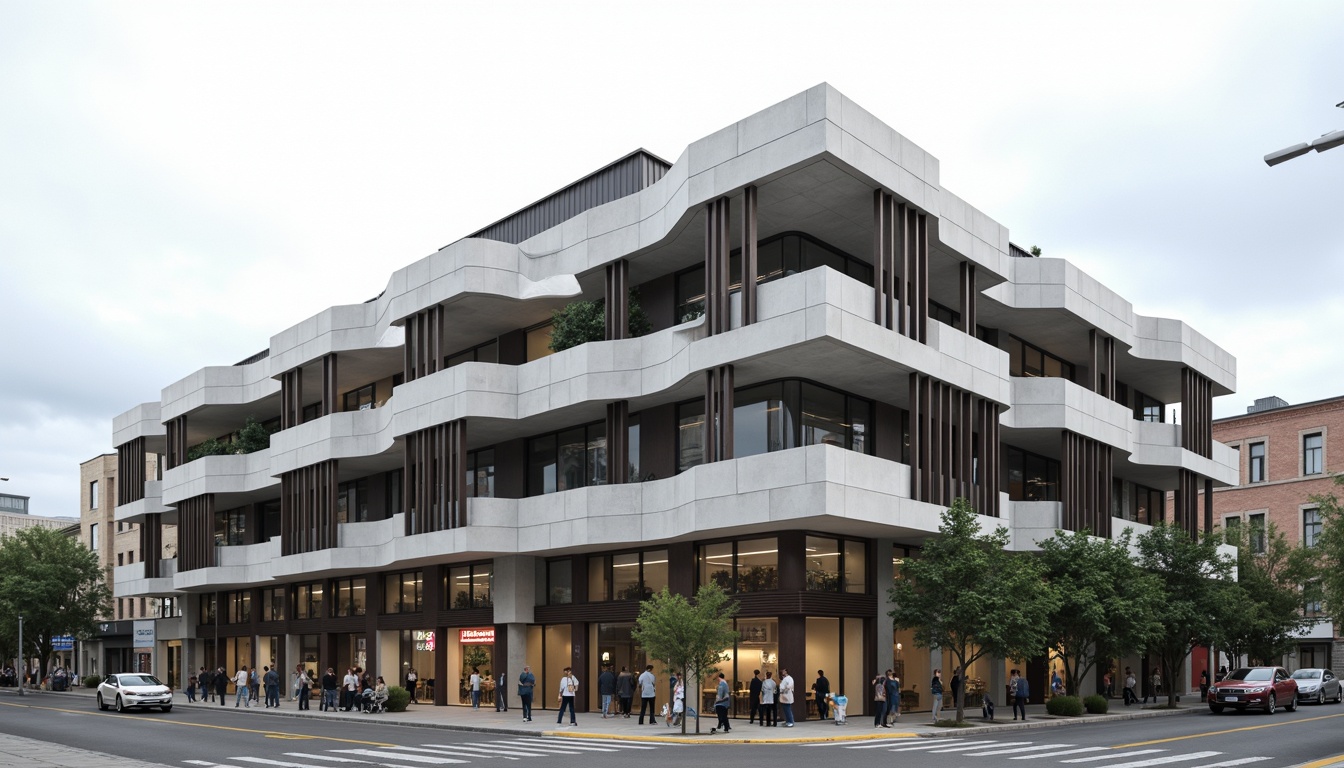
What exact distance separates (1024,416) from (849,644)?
12994 mm

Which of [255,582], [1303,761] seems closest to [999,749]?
[1303,761]

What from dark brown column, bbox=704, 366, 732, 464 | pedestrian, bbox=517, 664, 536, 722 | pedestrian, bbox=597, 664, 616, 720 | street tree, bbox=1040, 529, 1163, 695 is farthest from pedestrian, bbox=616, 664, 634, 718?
street tree, bbox=1040, 529, 1163, 695

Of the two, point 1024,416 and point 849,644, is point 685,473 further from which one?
point 1024,416

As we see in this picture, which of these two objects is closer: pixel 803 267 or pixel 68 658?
pixel 803 267

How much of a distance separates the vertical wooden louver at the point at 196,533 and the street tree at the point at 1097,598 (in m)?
41.7

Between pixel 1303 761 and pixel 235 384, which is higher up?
pixel 235 384

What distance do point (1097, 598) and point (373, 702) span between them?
1038 inches

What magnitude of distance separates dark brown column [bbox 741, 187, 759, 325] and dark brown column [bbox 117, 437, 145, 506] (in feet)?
166

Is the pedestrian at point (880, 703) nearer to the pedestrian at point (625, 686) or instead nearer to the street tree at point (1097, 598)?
the street tree at point (1097, 598)

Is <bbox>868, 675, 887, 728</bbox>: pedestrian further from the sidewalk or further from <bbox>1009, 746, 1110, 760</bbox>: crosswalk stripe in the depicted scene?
<bbox>1009, 746, 1110, 760</bbox>: crosswalk stripe

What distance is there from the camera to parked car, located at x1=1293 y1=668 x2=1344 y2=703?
49841 mm

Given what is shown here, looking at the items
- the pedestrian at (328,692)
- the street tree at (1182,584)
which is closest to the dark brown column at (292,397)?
Result: the pedestrian at (328,692)

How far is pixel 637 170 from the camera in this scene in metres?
44.2

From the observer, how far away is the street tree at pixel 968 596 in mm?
35094
